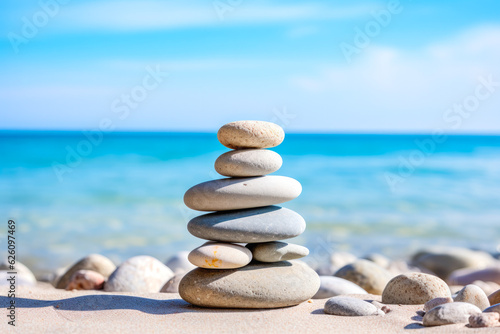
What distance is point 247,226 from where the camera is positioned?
4.20 metres

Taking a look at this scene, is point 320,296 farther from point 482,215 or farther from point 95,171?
point 95,171

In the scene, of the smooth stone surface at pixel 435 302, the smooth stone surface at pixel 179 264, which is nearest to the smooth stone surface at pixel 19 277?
the smooth stone surface at pixel 179 264

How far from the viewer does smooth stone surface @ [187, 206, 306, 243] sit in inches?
165

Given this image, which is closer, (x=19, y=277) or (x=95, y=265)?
(x=19, y=277)

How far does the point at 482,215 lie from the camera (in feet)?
44.0

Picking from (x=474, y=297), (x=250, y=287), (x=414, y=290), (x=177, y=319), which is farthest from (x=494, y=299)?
(x=177, y=319)

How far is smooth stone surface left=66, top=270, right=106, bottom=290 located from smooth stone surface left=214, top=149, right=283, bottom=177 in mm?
2483

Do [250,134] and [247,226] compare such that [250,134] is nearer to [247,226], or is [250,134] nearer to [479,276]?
[247,226]

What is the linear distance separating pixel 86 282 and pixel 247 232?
2678mm

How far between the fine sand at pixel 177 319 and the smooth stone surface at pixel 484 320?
6 cm

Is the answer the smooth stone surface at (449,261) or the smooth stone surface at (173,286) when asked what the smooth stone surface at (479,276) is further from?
the smooth stone surface at (173,286)

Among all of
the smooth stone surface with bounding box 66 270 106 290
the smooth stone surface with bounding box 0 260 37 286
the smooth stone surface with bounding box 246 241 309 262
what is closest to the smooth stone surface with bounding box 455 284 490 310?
the smooth stone surface with bounding box 246 241 309 262

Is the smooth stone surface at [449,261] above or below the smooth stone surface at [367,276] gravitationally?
above

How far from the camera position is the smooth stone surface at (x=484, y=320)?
137 inches
